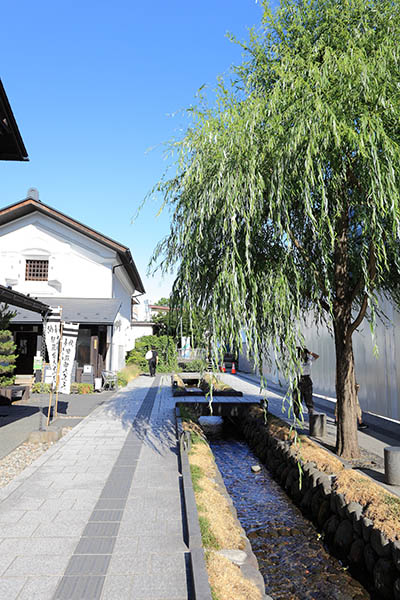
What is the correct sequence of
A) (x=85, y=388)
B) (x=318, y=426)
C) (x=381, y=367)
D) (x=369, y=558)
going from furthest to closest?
1. (x=85, y=388)
2. (x=381, y=367)
3. (x=318, y=426)
4. (x=369, y=558)

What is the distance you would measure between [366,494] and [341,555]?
2.69ft

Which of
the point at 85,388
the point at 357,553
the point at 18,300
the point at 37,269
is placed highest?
the point at 37,269

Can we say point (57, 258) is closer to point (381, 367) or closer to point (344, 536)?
point (381, 367)

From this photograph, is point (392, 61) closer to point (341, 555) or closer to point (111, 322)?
point (341, 555)

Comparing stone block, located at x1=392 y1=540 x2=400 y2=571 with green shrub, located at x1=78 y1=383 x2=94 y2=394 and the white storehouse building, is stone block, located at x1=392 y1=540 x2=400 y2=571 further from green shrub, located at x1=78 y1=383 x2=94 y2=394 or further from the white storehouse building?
the white storehouse building

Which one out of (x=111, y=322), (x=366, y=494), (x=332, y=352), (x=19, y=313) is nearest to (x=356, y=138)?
(x=366, y=494)

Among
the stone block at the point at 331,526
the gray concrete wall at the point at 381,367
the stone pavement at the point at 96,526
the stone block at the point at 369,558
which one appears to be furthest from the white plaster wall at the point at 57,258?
the stone block at the point at 369,558

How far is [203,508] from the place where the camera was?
505 cm

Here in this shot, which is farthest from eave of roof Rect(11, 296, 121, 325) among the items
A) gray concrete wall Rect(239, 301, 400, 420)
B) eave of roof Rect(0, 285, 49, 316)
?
gray concrete wall Rect(239, 301, 400, 420)

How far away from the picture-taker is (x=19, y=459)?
7.56 meters

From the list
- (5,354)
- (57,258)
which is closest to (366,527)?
(5,354)

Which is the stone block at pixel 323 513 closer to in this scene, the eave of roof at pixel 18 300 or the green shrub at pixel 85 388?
the eave of roof at pixel 18 300

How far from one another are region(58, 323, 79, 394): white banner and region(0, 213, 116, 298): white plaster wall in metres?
9.76

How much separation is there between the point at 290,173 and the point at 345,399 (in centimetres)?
425
